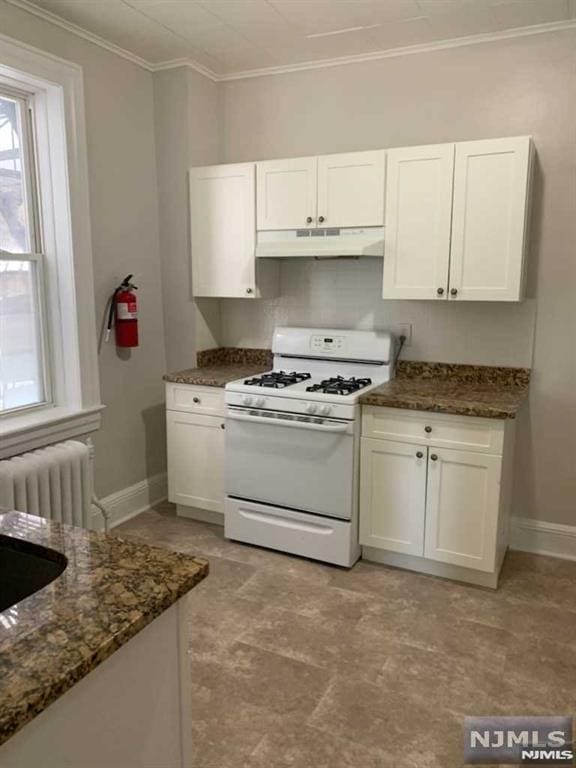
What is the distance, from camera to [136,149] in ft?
11.4

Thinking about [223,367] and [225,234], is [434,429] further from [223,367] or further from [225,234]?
[225,234]

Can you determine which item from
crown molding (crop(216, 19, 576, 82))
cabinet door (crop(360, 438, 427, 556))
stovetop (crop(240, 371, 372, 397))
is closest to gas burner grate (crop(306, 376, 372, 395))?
stovetop (crop(240, 371, 372, 397))

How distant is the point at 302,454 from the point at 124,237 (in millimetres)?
1637

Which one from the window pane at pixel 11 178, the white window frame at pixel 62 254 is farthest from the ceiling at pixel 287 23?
the window pane at pixel 11 178

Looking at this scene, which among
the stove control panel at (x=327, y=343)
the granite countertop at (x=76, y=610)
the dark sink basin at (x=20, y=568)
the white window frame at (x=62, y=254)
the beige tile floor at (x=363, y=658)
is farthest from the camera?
the stove control panel at (x=327, y=343)

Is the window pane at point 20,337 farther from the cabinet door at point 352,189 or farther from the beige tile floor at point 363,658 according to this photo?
the cabinet door at point 352,189

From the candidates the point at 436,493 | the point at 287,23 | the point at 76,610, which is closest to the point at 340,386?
the point at 436,493

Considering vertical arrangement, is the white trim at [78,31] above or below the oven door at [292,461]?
above

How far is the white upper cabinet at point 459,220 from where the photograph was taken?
2777 millimetres

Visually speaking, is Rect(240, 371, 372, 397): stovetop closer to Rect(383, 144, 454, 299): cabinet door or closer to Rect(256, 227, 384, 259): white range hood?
Rect(383, 144, 454, 299): cabinet door

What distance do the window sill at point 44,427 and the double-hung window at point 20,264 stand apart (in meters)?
0.12

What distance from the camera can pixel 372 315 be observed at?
137 inches

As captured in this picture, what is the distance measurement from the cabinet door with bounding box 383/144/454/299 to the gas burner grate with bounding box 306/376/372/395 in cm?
51

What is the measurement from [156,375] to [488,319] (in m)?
2.04
